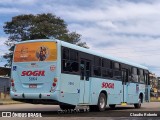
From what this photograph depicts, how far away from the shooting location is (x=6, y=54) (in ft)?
193

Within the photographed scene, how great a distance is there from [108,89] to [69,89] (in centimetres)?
448

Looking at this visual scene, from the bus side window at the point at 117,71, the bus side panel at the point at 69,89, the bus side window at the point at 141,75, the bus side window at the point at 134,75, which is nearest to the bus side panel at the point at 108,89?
the bus side window at the point at 117,71

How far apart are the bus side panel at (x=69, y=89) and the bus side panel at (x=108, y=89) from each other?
1760 mm

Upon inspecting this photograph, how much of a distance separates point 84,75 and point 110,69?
10.9ft

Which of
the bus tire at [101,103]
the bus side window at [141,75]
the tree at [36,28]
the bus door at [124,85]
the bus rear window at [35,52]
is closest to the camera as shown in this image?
the bus rear window at [35,52]

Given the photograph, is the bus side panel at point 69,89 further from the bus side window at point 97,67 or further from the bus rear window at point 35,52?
the bus side window at point 97,67

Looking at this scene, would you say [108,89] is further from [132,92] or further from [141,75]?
[141,75]

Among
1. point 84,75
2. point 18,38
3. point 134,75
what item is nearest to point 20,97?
point 84,75

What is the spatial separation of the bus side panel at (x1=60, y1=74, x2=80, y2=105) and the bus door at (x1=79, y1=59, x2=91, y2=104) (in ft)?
1.52

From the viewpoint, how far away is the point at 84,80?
58.7 feet

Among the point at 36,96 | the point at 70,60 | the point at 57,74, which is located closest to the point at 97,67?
the point at 70,60

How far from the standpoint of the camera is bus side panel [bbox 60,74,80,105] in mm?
16062

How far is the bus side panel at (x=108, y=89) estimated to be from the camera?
18.9 metres

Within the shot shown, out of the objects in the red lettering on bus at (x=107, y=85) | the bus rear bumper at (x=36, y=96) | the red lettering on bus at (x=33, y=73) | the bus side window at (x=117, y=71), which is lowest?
the bus rear bumper at (x=36, y=96)
